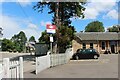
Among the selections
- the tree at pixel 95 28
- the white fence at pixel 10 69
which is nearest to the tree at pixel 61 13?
the white fence at pixel 10 69

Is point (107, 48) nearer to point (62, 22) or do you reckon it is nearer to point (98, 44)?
point (98, 44)

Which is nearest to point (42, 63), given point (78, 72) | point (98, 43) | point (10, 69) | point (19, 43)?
point (78, 72)

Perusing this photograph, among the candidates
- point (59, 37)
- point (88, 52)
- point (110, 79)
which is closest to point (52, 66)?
point (110, 79)

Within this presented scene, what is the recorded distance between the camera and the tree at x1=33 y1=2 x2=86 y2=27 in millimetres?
38812

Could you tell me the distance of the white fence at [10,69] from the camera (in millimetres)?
7723

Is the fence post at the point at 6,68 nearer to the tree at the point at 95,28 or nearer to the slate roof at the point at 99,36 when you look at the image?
the slate roof at the point at 99,36

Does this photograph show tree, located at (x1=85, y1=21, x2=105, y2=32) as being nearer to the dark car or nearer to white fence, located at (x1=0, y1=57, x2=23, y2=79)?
the dark car

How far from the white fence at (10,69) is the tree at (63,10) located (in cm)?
2839

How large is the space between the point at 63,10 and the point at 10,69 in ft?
109

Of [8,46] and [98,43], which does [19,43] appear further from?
[98,43]

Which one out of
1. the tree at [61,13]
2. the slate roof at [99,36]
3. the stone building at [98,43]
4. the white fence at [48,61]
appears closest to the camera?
the white fence at [48,61]

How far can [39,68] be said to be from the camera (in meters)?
19.7

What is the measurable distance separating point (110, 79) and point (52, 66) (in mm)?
9571

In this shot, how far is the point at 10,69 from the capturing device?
8648mm
